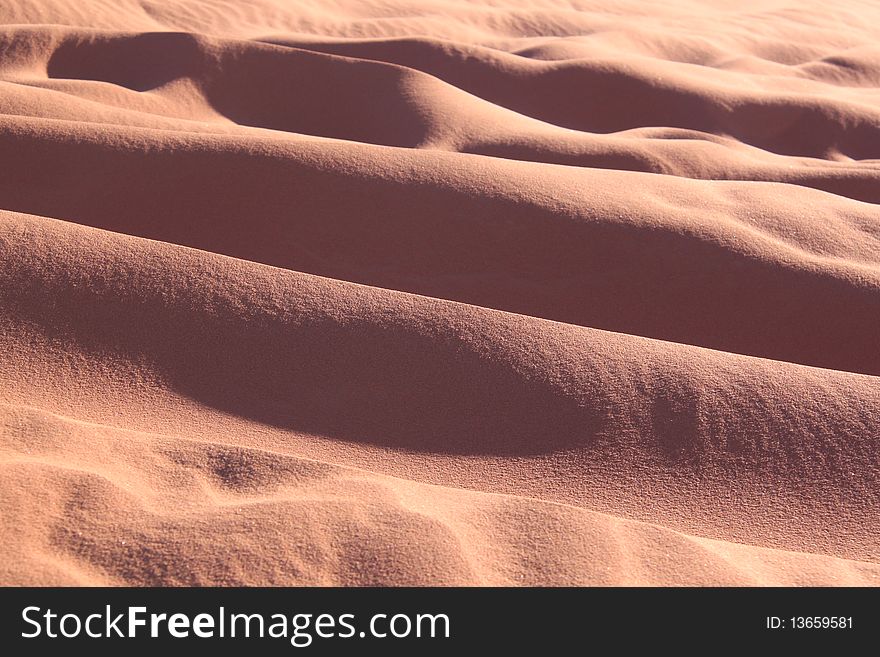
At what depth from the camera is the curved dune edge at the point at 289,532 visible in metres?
1.83

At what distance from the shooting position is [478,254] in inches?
146

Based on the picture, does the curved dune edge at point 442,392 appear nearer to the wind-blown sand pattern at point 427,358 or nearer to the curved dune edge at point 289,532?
the wind-blown sand pattern at point 427,358

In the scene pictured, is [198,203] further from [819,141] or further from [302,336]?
[819,141]

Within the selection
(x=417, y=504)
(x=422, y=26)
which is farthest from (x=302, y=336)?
(x=422, y=26)

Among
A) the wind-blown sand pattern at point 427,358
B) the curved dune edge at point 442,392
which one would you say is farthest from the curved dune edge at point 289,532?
the curved dune edge at point 442,392

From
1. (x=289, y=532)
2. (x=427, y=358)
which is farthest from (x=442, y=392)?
(x=289, y=532)

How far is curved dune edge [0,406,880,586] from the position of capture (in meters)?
1.83

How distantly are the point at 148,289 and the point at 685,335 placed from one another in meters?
1.96

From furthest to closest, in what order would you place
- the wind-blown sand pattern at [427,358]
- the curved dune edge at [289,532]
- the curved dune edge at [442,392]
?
the curved dune edge at [442,392], the wind-blown sand pattern at [427,358], the curved dune edge at [289,532]

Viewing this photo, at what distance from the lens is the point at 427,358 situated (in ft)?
9.45

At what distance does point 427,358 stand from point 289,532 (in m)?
1.03

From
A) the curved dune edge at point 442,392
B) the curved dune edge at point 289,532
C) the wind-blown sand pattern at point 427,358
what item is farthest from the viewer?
the curved dune edge at point 442,392

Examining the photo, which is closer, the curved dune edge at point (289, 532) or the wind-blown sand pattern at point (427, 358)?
the curved dune edge at point (289, 532)

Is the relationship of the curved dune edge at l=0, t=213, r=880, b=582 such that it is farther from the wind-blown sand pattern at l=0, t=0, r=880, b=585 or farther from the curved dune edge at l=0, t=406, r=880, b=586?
the curved dune edge at l=0, t=406, r=880, b=586
